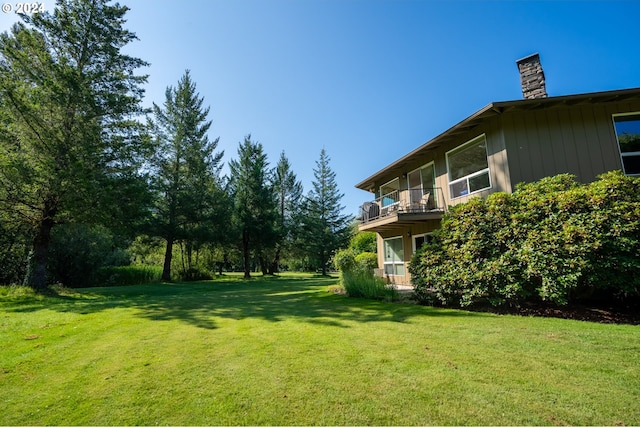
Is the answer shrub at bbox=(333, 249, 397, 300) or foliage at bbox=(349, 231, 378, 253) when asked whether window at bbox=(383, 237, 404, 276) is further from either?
foliage at bbox=(349, 231, 378, 253)

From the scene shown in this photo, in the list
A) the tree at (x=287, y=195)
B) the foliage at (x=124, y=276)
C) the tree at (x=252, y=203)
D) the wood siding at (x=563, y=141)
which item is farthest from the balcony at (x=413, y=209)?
the tree at (x=287, y=195)

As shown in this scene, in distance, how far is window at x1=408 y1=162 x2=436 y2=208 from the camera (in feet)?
39.9

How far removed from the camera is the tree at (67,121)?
10688 millimetres

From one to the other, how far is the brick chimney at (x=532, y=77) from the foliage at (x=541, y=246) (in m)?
4.86

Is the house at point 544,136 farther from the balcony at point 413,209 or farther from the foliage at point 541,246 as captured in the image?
the foliage at point 541,246

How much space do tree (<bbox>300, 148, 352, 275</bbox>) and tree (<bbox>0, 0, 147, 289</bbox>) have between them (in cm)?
2397

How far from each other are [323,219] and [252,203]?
37.6 ft

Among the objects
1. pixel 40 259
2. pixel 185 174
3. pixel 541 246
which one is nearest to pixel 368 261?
pixel 541 246

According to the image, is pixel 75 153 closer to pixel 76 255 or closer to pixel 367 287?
pixel 76 255

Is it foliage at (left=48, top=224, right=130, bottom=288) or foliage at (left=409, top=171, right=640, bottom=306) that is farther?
foliage at (left=48, top=224, right=130, bottom=288)

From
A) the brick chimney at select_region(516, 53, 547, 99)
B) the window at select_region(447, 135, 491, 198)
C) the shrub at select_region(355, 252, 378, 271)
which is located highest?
the brick chimney at select_region(516, 53, 547, 99)

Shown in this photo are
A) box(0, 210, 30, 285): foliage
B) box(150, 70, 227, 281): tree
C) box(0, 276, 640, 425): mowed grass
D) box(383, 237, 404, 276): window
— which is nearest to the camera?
box(0, 276, 640, 425): mowed grass

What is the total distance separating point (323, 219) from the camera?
121ft

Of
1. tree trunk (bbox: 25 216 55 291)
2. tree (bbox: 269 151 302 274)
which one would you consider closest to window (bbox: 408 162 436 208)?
tree trunk (bbox: 25 216 55 291)
